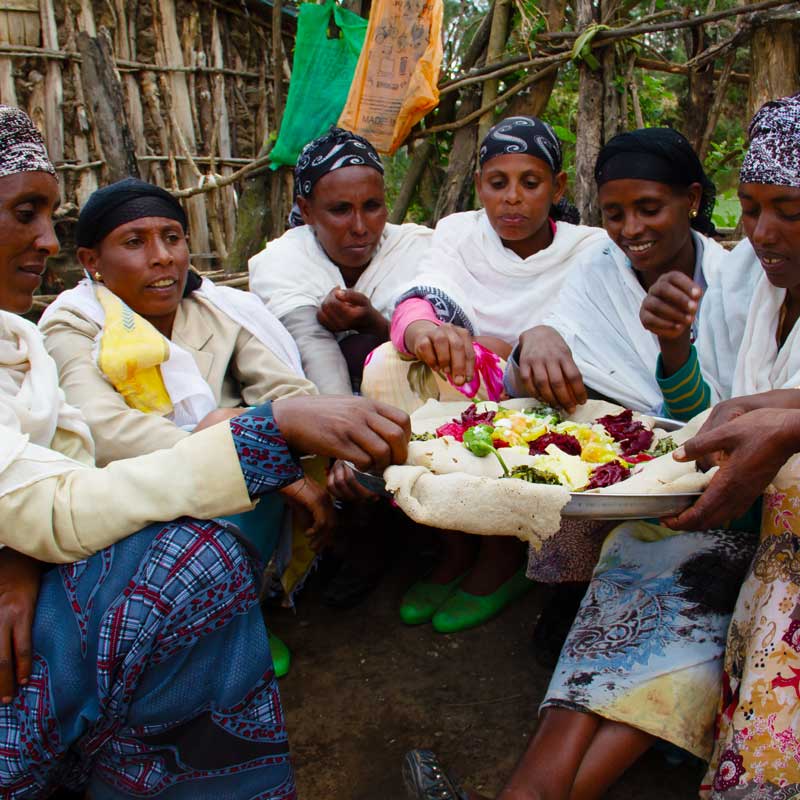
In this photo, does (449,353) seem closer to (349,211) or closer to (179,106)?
(349,211)

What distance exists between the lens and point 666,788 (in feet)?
6.37

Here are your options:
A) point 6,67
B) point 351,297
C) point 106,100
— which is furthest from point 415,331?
point 6,67

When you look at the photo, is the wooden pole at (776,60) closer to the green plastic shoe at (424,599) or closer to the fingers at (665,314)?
the fingers at (665,314)

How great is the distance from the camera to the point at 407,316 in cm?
272

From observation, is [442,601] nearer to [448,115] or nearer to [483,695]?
[483,695]

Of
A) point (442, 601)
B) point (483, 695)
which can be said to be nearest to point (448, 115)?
point (442, 601)

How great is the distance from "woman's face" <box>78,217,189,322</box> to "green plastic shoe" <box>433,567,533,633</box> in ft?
4.47

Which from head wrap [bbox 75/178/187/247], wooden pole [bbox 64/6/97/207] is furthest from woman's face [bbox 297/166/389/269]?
wooden pole [bbox 64/6/97/207]

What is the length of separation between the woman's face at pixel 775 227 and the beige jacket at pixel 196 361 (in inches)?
56.2

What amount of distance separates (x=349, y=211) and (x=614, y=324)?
4.00ft

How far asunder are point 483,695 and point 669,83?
10.1 meters

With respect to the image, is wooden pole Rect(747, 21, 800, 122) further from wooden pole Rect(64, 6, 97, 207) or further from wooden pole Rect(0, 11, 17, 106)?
wooden pole Rect(0, 11, 17, 106)

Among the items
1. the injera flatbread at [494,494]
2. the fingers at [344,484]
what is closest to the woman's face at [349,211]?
the fingers at [344,484]

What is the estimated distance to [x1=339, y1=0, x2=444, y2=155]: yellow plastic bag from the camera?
4.34 metres
